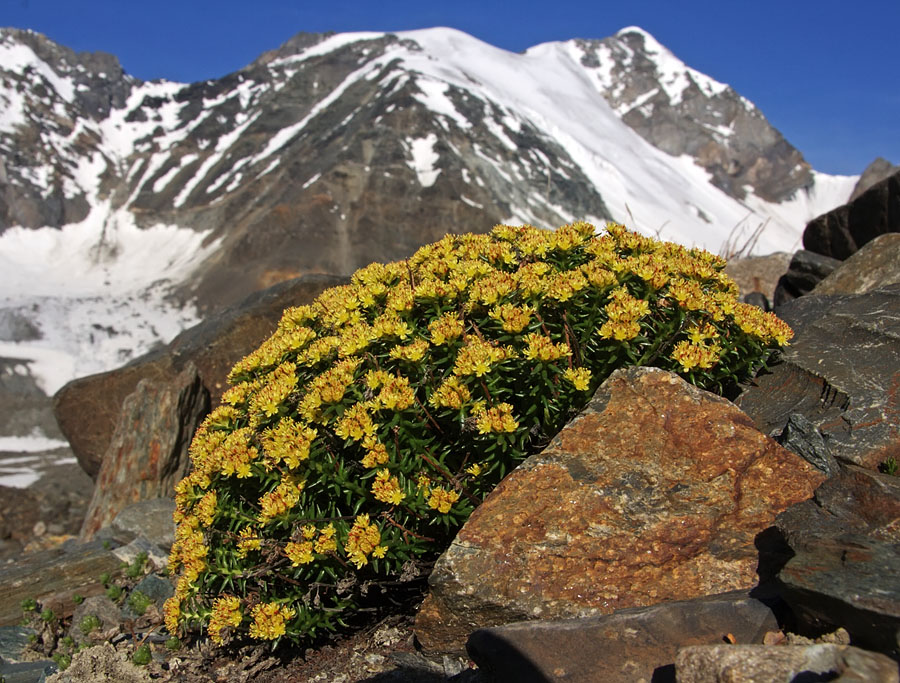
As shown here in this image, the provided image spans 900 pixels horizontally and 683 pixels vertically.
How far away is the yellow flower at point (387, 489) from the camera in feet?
10.0

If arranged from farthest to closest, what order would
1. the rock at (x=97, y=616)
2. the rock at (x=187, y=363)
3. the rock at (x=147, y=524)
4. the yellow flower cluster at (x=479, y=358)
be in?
the rock at (x=187, y=363)
the rock at (x=147, y=524)
the rock at (x=97, y=616)
the yellow flower cluster at (x=479, y=358)

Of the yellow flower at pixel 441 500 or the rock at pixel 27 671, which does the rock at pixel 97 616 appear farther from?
the yellow flower at pixel 441 500

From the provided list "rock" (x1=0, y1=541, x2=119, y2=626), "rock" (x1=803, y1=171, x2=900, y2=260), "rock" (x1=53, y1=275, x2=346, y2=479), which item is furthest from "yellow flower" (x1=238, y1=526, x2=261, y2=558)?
"rock" (x1=803, y1=171, x2=900, y2=260)

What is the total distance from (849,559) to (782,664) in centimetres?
56

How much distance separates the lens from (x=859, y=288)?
5516 millimetres

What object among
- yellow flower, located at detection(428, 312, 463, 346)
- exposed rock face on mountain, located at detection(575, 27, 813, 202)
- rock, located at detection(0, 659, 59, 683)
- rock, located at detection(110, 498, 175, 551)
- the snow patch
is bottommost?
rock, located at detection(0, 659, 59, 683)

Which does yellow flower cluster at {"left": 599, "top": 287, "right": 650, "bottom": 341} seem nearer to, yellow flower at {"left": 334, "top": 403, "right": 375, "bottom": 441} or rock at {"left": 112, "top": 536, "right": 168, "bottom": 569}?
yellow flower at {"left": 334, "top": 403, "right": 375, "bottom": 441}

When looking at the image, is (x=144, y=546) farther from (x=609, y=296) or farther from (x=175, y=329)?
(x=175, y=329)

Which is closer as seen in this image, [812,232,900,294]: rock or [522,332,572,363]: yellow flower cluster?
[522,332,572,363]: yellow flower cluster

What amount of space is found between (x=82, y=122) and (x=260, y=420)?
50.3 m

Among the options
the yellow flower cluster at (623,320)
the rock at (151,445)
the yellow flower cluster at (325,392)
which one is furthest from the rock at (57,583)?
the yellow flower cluster at (623,320)

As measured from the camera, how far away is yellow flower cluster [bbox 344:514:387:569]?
9.97 feet

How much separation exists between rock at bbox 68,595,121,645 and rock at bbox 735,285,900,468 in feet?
13.2

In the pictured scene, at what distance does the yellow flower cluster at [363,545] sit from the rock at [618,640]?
0.58m
